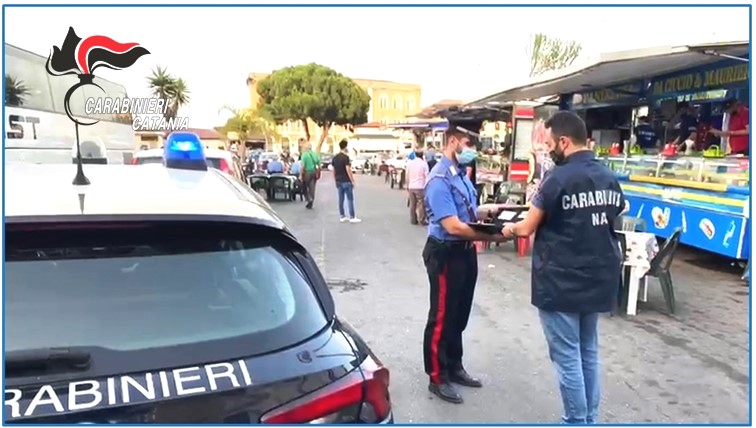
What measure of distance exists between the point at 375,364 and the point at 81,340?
2.83 ft

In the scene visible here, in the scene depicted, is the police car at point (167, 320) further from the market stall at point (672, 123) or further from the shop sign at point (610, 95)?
the shop sign at point (610, 95)

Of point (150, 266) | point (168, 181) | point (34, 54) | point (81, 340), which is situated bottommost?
point (81, 340)

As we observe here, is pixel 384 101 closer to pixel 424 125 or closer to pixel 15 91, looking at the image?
pixel 424 125

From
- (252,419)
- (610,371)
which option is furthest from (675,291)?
(252,419)

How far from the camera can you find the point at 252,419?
5.47ft

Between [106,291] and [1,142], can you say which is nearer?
[106,291]

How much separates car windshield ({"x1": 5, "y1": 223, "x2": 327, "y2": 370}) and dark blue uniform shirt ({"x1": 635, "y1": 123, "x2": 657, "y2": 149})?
11.9m

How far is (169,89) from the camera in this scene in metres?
35.8

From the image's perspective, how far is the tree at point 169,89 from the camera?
113 feet

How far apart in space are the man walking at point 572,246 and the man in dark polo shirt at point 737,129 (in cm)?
697

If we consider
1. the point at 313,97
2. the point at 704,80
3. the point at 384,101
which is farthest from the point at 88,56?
the point at 384,101

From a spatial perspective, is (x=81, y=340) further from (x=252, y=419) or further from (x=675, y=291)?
(x=675, y=291)

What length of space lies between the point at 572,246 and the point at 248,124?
48.6m

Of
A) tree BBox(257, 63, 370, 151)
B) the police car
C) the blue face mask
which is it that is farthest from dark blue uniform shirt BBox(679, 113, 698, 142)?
tree BBox(257, 63, 370, 151)
